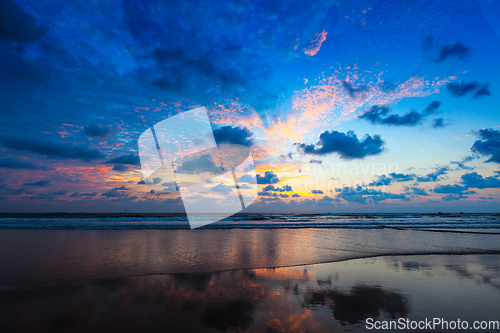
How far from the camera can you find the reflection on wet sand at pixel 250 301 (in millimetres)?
3221

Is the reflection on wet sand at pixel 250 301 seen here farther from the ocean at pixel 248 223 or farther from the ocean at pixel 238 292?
the ocean at pixel 248 223

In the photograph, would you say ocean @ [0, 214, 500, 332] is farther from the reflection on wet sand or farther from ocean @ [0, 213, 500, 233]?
ocean @ [0, 213, 500, 233]

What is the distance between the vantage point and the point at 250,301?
4.02 metres

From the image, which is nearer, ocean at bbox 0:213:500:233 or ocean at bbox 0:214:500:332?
ocean at bbox 0:214:500:332

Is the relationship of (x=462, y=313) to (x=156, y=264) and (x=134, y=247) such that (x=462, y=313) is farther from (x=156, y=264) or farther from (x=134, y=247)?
(x=134, y=247)

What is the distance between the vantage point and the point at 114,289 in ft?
15.1

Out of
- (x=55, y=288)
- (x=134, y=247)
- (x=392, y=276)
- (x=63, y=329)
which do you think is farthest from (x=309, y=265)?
(x=134, y=247)

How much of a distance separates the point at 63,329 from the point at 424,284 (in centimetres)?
687

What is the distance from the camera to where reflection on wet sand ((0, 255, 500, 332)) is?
3221 mm

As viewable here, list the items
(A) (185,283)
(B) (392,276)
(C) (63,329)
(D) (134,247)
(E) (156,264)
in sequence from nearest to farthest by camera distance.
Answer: (C) (63,329)
(A) (185,283)
(B) (392,276)
(E) (156,264)
(D) (134,247)

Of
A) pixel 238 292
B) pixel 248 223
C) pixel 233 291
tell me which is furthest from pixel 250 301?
pixel 248 223

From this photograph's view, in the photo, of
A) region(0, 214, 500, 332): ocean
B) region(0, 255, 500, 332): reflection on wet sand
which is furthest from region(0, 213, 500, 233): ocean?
region(0, 255, 500, 332): reflection on wet sand

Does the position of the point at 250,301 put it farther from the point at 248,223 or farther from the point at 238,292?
the point at 248,223

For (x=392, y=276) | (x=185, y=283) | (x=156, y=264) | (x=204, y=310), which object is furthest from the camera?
(x=156, y=264)
